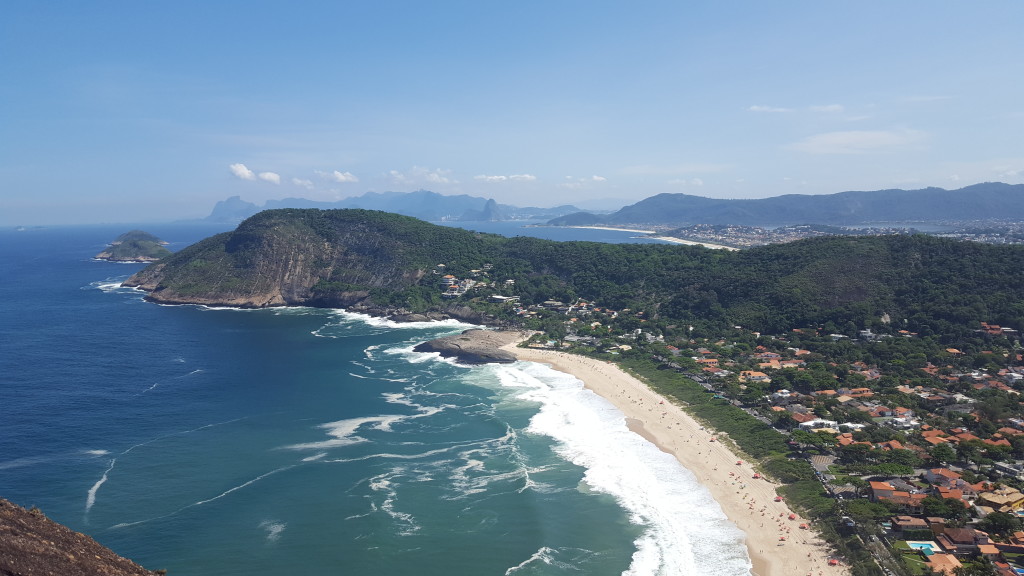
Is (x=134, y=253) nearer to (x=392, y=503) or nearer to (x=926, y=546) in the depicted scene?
(x=392, y=503)

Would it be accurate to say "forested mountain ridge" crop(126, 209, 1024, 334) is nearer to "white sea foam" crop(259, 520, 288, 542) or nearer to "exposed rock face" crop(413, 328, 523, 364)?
"exposed rock face" crop(413, 328, 523, 364)

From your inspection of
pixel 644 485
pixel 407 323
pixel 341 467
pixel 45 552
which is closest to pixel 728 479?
pixel 644 485

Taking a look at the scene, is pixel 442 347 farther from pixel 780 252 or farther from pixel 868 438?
pixel 780 252

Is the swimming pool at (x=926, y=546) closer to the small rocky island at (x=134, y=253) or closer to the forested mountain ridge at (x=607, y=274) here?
the forested mountain ridge at (x=607, y=274)

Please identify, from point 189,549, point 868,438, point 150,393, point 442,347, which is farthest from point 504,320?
point 189,549

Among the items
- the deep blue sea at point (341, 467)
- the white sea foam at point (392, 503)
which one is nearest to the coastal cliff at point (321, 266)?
the deep blue sea at point (341, 467)

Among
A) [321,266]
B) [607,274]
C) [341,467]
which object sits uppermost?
[321,266]

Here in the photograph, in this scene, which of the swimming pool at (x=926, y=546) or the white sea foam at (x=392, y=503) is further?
the white sea foam at (x=392, y=503)
